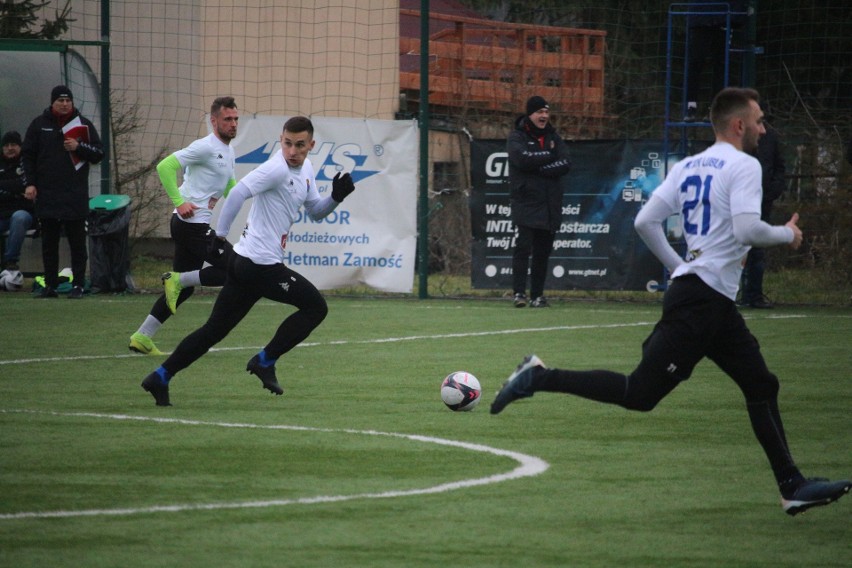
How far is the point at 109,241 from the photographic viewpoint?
57.2 ft

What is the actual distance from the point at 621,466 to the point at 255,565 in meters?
2.54

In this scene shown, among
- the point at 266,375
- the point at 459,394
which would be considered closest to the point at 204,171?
the point at 266,375

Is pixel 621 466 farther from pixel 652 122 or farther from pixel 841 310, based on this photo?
pixel 652 122

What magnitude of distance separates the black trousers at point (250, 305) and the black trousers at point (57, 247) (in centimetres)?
799

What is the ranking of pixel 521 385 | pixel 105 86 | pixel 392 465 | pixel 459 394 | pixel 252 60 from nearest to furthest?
pixel 521 385, pixel 392 465, pixel 459 394, pixel 105 86, pixel 252 60

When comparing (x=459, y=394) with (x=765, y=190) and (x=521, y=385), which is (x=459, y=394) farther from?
(x=765, y=190)

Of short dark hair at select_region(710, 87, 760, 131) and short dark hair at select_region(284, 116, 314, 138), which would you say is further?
short dark hair at select_region(284, 116, 314, 138)

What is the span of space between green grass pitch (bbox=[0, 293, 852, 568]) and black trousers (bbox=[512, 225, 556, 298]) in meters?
3.95

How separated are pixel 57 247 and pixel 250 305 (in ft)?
27.0

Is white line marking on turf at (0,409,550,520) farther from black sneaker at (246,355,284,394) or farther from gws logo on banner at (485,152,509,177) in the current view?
gws logo on banner at (485,152,509,177)

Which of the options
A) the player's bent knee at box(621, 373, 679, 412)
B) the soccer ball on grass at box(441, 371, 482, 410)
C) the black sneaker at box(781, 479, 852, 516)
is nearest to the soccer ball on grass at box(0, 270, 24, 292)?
the soccer ball on grass at box(441, 371, 482, 410)

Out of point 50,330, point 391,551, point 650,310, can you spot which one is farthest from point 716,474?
point 650,310

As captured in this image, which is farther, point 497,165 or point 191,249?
point 497,165

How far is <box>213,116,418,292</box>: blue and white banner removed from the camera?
17.5 metres
